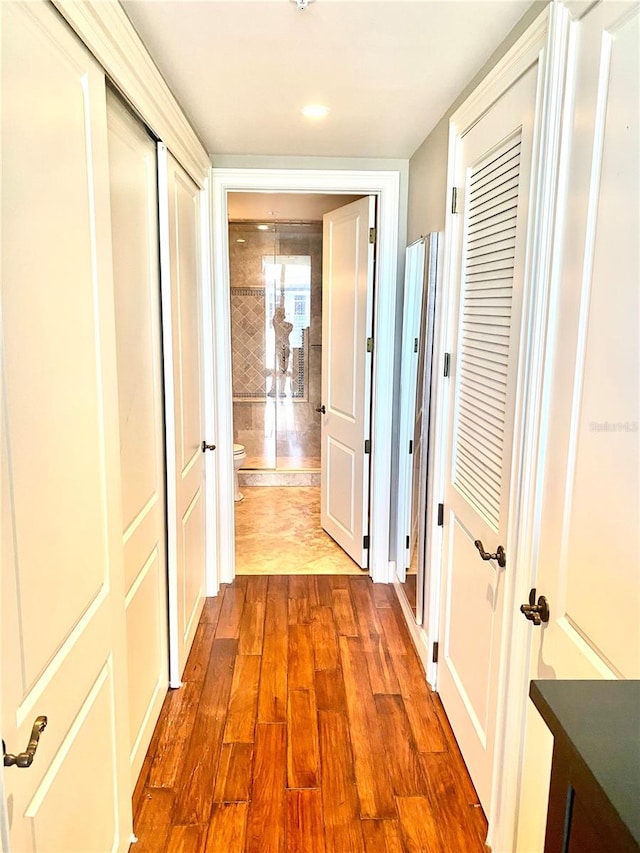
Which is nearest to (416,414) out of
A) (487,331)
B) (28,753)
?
(487,331)

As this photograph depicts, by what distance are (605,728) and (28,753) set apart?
88 centimetres

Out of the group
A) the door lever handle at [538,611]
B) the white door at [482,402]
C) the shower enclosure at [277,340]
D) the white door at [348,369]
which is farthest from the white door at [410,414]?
the shower enclosure at [277,340]

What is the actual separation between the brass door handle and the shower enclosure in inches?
181

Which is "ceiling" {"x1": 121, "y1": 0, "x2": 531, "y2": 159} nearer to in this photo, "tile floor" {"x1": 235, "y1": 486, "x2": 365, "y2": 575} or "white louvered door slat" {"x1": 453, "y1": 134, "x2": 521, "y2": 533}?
"white louvered door slat" {"x1": 453, "y1": 134, "x2": 521, "y2": 533}

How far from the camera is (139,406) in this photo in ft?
6.35

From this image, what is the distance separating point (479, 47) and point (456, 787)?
2.37 metres

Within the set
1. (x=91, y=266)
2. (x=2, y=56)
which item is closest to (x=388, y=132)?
(x=91, y=266)

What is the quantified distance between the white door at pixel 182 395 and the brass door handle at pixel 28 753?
1.36 meters

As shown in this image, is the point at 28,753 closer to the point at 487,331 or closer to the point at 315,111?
the point at 487,331

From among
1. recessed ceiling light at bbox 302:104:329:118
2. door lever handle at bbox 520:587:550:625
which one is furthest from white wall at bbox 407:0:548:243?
door lever handle at bbox 520:587:550:625

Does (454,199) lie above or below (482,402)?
above

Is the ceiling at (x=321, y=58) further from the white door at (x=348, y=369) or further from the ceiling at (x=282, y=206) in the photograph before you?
the ceiling at (x=282, y=206)

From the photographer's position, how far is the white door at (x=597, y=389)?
3.34 feet

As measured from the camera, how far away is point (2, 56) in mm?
916
